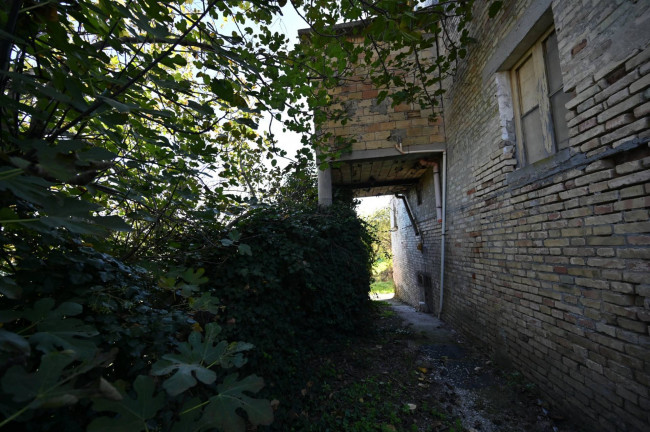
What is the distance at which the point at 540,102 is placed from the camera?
3.25m

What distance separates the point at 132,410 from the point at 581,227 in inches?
135

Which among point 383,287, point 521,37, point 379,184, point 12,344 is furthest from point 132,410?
point 383,287

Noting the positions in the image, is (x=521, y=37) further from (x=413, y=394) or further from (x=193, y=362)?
(x=413, y=394)

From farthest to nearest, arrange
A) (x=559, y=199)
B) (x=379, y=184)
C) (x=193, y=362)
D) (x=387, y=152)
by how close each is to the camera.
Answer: (x=379, y=184)
(x=387, y=152)
(x=559, y=199)
(x=193, y=362)

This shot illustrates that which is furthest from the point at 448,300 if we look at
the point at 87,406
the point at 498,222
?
the point at 87,406

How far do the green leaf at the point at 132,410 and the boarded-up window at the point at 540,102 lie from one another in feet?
12.9

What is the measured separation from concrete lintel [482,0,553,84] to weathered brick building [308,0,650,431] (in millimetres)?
17

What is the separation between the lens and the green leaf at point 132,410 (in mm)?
740

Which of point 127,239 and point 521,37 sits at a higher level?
point 521,37

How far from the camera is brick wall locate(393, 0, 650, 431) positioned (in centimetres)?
201

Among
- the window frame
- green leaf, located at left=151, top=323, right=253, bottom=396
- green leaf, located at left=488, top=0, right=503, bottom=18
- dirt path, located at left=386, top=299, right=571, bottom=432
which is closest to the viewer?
green leaf, located at left=151, top=323, right=253, bottom=396

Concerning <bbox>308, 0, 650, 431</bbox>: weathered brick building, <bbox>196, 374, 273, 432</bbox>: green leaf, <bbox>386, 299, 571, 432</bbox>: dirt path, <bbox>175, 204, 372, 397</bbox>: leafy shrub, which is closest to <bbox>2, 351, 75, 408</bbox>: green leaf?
<bbox>196, 374, 273, 432</bbox>: green leaf

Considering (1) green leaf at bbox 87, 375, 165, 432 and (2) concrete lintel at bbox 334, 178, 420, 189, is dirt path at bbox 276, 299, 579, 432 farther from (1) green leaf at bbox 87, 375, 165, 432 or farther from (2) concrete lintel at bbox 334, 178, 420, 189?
(2) concrete lintel at bbox 334, 178, 420, 189

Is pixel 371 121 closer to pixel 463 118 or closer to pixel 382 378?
pixel 463 118
